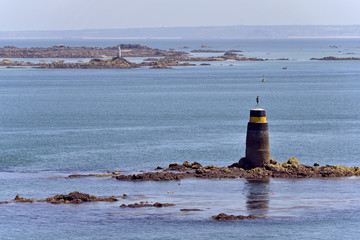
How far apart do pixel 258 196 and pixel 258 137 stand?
19.4 feet

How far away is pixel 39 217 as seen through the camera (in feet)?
131

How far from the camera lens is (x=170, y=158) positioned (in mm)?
59531

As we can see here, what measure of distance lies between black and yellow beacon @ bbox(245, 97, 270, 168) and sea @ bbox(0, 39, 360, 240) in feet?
7.05

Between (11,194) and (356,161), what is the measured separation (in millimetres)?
27122

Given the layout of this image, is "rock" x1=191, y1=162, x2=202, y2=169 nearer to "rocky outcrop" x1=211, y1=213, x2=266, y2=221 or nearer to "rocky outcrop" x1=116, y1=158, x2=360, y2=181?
"rocky outcrop" x1=116, y1=158, x2=360, y2=181

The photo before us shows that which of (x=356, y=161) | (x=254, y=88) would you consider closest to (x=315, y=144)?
(x=356, y=161)

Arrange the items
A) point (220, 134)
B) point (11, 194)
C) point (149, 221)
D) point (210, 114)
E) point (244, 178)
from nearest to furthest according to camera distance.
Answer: point (149, 221)
point (11, 194)
point (244, 178)
point (220, 134)
point (210, 114)

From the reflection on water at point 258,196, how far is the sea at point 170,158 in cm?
6

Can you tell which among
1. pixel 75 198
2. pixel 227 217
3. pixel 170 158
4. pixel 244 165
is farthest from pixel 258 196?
pixel 170 158

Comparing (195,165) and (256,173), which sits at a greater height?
(256,173)

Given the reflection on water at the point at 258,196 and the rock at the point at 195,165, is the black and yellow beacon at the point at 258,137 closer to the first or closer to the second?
the reflection on water at the point at 258,196

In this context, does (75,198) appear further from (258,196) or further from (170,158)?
(170,158)

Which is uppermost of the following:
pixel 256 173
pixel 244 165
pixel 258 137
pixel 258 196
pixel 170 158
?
pixel 258 137

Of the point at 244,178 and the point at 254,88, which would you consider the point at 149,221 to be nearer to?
the point at 244,178
